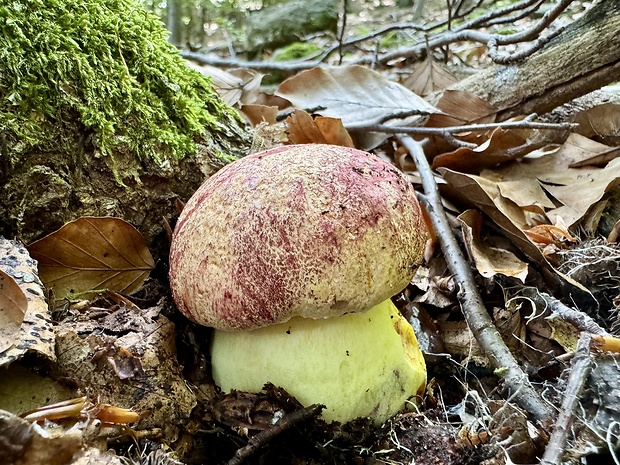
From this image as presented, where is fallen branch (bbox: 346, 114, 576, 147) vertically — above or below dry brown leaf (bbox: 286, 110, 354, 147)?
below

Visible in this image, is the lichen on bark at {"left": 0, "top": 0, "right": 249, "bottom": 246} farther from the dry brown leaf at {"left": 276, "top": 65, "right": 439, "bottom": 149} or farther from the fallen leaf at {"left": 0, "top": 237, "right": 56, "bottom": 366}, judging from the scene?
the dry brown leaf at {"left": 276, "top": 65, "right": 439, "bottom": 149}

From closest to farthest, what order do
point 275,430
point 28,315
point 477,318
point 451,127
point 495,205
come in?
point 28,315 < point 275,430 < point 477,318 < point 495,205 < point 451,127

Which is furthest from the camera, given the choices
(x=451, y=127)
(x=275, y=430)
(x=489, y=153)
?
(x=451, y=127)

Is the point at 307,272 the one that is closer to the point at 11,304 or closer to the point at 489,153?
the point at 11,304

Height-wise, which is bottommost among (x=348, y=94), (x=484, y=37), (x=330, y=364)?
(x=330, y=364)

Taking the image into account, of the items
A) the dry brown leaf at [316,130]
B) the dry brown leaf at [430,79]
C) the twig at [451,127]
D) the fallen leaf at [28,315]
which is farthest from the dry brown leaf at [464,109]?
the fallen leaf at [28,315]

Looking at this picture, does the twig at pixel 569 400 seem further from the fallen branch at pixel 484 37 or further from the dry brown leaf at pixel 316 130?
the fallen branch at pixel 484 37

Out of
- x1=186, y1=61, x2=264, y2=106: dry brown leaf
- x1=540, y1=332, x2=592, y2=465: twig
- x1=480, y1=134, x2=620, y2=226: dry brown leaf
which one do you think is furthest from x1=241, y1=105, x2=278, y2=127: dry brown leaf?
x1=540, y1=332, x2=592, y2=465: twig

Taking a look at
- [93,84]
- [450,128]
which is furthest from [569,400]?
[93,84]
